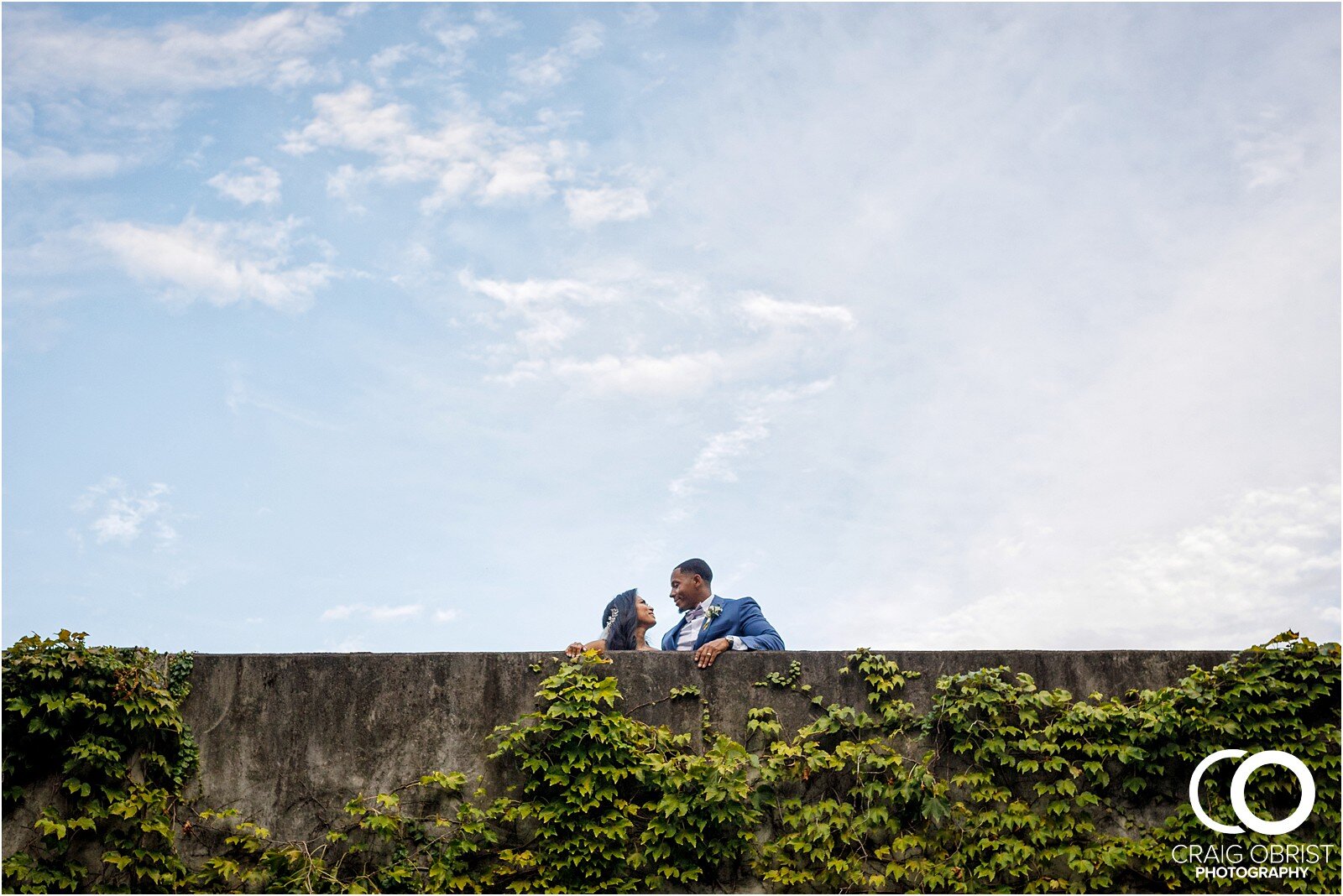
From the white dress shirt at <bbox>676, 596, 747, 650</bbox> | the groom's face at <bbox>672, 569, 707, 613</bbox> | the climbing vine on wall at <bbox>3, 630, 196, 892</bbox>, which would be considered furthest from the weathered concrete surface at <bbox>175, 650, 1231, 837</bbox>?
the groom's face at <bbox>672, 569, 707, 613</bbox>

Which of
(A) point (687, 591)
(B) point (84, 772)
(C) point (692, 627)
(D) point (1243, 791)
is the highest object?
(A) point (687, 591)

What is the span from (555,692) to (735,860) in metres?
1.39

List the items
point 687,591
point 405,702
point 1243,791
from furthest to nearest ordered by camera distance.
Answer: point 687,591
point 405,702
point 1243,791

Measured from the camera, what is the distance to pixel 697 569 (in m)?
7.54

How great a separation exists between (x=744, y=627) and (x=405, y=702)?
2.11 meters

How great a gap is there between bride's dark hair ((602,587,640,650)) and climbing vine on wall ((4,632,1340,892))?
0.64m

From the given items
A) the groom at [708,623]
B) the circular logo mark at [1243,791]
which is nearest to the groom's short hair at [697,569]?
the groom at [708,623]

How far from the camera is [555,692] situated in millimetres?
6543

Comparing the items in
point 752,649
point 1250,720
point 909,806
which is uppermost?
point 752,649

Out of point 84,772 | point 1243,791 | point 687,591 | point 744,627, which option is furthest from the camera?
point 687,591

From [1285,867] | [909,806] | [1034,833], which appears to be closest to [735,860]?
[909,806]

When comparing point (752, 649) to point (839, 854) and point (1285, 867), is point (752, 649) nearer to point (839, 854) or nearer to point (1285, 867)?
point (839, 854)

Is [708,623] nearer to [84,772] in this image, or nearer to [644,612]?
[644,612]

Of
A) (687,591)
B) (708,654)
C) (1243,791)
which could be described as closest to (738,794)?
(708,654)
